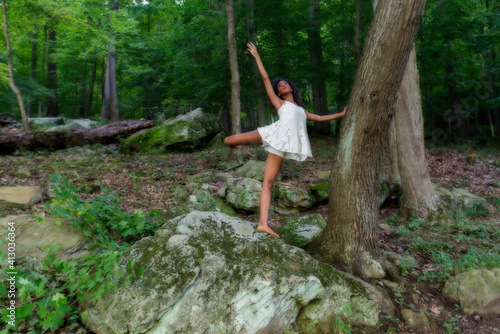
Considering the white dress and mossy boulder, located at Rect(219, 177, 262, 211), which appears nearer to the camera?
the white dress

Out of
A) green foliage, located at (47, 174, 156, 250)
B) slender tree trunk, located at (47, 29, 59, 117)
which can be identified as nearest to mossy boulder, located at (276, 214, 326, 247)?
green foliage, located at (47, 174, 156, 250)

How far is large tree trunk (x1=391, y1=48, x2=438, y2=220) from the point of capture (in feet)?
20.0

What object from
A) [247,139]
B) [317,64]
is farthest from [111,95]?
[247,139]

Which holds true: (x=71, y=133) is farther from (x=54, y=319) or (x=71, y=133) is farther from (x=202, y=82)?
(x=54, y=319)

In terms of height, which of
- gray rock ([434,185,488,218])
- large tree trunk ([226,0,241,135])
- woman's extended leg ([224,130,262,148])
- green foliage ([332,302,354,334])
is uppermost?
large tree trunk ([226,0,241,135])

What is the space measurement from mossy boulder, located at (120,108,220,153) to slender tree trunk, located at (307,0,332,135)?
5508mm

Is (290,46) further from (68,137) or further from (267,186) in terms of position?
(267,186)

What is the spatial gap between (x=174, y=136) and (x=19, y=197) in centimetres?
735

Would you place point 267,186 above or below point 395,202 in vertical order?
above

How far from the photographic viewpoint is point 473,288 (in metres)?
3.38

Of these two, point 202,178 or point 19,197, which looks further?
point 202,178

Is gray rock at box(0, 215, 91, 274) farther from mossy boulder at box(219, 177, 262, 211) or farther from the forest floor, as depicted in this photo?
mossy boulder at box(219, 177, 262, 211)

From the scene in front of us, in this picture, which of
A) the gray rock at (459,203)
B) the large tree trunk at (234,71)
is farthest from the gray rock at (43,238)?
the gray rock at (459,203)

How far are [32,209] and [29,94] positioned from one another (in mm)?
17028
